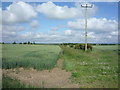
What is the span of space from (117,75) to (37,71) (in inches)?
102

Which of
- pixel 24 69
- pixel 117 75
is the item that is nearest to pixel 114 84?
pixel 117 75

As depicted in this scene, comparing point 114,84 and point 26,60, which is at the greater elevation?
point 26,60

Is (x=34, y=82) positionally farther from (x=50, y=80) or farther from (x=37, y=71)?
(x=37, y=71)

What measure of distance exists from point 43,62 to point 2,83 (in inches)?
93.2

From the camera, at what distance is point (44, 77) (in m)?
5.83

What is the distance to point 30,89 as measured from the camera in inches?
180

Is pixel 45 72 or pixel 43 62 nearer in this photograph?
pixel 45 72

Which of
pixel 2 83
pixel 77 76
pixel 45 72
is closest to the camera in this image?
pixel 2 83

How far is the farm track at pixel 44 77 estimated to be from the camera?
5.12 meters

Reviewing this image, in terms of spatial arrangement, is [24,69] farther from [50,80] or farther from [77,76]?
[77,76]

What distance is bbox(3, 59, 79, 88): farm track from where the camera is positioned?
5121 millimetres

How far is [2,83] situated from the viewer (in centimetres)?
497

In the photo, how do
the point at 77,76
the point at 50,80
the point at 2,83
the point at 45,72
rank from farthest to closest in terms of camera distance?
the point at 45,72
the point at 77,76
the point at 50,80
the point at 2,83

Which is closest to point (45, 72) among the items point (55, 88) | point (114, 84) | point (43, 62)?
point (43, 62)
